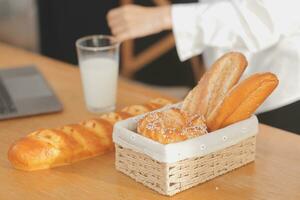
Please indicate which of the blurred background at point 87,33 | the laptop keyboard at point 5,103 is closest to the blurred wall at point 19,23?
the blurred background at point 87,33

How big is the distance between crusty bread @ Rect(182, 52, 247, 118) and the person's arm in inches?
9.8

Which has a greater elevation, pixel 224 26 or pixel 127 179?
pixel 224 26

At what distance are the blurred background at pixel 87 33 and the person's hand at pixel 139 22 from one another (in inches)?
59.0

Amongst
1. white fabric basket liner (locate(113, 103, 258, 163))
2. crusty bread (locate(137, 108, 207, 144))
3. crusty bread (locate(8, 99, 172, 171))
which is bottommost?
crusty bread (locate(8, 99, 172, 171))

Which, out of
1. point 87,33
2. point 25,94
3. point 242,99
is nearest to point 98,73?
point 25,94

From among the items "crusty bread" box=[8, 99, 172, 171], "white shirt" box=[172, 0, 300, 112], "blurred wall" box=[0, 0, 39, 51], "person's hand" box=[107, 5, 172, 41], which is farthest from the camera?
"blurred wall" box=[0, 0, 39, 51]

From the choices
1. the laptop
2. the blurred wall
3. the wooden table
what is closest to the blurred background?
the blurred wall

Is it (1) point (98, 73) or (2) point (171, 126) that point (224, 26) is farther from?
(2) point (171, 126)

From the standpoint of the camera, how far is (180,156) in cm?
107

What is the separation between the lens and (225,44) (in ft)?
5.00

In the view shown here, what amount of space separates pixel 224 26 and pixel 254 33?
0.25 feet

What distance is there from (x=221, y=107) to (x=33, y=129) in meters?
0.42

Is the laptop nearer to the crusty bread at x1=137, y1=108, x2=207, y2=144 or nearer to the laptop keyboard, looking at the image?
the laptop keyboard

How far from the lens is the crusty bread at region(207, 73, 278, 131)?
1134 millimetres
